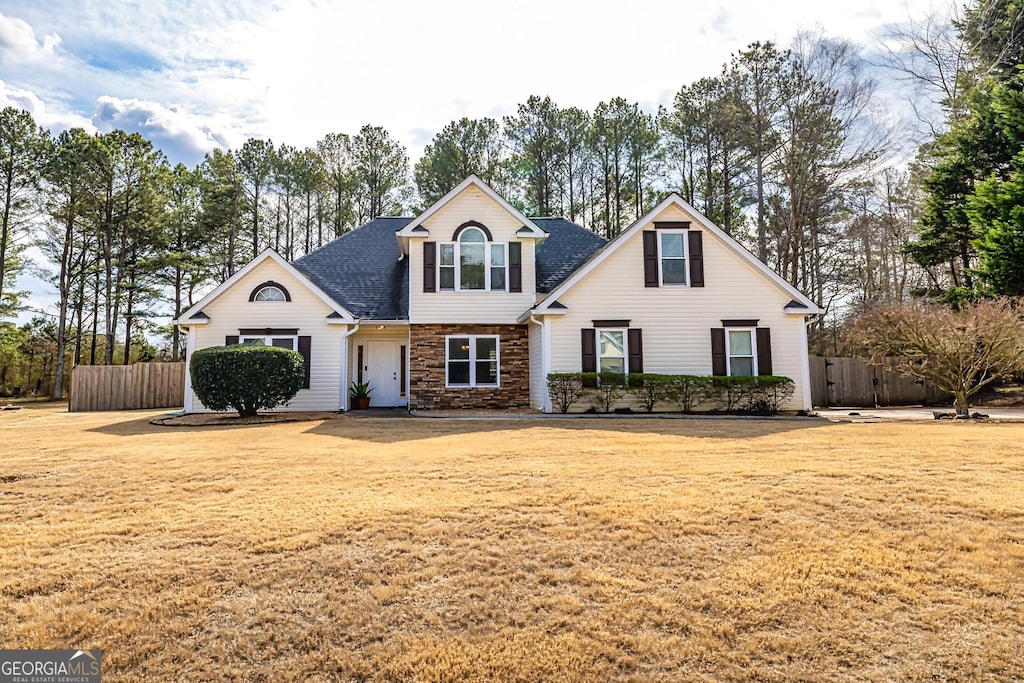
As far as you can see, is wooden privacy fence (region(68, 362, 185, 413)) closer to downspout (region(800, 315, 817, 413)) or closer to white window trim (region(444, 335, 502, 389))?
white window trim (region(444, 335, 502, 389))

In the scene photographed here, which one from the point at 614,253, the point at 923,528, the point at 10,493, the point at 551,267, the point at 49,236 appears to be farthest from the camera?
the point at 49,236

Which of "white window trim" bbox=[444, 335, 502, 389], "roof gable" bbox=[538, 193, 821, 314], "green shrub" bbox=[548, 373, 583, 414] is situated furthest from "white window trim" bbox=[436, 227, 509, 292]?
"green shrub" bbox=[548, 373, 583, 414]

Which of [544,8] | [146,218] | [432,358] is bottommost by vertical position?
[432,358]

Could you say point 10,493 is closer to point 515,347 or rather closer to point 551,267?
point 515,347

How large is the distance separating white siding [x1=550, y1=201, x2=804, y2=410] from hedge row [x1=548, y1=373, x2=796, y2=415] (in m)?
0.83

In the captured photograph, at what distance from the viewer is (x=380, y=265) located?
19.6m

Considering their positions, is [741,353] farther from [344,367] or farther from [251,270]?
[251,270]

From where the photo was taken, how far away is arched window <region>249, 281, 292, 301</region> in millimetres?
16500

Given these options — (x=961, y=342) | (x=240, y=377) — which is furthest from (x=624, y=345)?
(x=240, y=377)

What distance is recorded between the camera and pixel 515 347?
17203mm

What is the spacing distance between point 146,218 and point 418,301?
21.4 m

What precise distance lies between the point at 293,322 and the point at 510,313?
6.25 m

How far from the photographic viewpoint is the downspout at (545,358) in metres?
15.1

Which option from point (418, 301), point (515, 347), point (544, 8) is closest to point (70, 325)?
point (418, 301)
